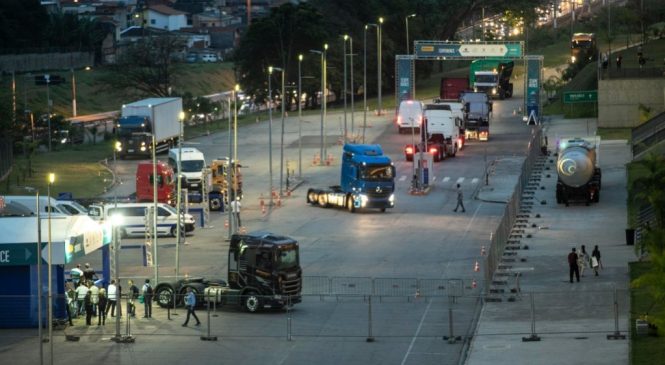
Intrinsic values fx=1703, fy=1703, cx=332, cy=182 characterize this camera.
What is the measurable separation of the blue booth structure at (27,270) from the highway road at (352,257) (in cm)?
277

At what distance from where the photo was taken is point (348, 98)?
470 feet

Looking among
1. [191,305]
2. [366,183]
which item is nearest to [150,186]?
[366,183]

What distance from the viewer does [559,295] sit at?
2124 inches

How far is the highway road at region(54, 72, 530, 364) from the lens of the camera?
4738 centimetres

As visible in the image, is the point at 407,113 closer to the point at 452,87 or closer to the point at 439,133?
the point at 439,133

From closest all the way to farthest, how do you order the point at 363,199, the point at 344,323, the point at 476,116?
the point at 344,323, the point at 363,199, the point at 476,116

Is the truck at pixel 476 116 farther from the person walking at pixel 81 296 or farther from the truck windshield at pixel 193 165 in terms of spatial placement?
the person walking at pixel 81 296

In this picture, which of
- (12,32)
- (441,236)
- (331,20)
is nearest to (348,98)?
(331,20)

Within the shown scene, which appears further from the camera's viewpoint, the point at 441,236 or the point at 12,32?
the point at 12,32

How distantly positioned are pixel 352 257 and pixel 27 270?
54.4ft

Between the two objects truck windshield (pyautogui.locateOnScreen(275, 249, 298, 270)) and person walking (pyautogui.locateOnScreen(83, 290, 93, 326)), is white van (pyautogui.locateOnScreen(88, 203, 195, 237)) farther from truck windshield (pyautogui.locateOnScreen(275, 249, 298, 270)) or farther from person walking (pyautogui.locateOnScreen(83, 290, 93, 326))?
person walking (pyautogui.locateOnScreen(83, 290, 93, 326))

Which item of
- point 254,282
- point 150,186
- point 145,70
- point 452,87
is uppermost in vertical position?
point 145,70

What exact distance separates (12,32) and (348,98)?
44.5 meters

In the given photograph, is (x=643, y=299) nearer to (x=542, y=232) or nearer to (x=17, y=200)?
(x=542, y=232)
